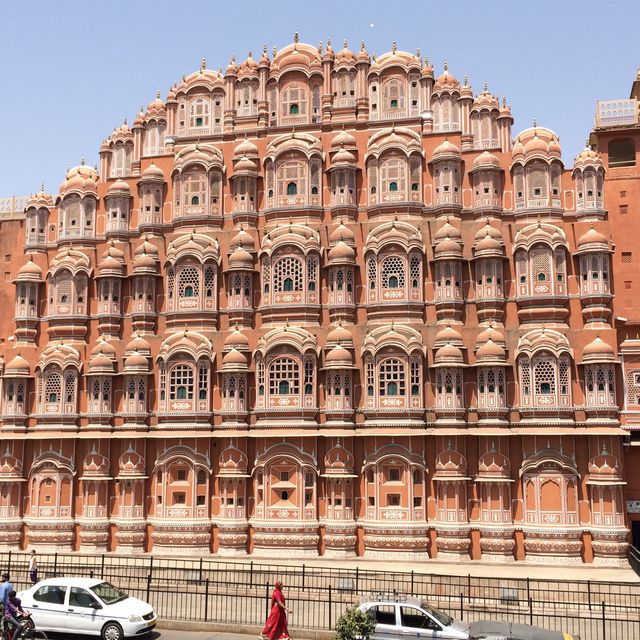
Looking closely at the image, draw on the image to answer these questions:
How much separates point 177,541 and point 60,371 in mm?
11245

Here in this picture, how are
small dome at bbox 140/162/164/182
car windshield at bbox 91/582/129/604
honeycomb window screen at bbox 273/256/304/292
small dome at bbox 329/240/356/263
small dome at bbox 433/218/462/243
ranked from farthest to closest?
small dome at bbox 140/162/164/182 → honeycomb window screen at bbox 273/256/304/292 → small dome at bbox 329/240/356/263 → small dome at bbox 433/218/462/243 → car windshield at bbox 91/582/129/604

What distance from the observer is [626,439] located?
38.4 meters

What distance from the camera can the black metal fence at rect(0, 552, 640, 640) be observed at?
25.6 meters

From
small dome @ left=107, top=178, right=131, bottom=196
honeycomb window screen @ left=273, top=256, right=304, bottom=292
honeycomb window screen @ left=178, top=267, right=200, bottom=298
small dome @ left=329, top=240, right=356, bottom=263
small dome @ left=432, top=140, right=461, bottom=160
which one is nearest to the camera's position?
small dome @ left=329, top=240, right=356, bottom=263

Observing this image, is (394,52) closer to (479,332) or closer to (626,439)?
(479,332)

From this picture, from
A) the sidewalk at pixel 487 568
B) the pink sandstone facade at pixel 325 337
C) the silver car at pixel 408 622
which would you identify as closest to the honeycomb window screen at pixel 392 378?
the pink sandstone facade at pixel 325 337

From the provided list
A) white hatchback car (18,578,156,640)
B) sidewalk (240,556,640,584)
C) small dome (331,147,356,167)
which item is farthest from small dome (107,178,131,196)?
white hatchback car (18,578,156,640)

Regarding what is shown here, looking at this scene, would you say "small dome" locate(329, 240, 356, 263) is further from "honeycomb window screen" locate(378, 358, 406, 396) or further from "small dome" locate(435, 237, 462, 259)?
"honeycomb window screen" locate(378, 358, 406, 396)

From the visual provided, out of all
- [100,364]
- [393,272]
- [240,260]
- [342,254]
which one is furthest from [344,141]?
[100,364]

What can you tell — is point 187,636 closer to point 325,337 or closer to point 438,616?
point 438,616

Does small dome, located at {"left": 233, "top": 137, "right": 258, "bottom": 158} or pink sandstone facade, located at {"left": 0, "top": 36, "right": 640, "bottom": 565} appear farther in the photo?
small dome, located at {"left": 233, "top": 137, "right": 258, "bottom": 158}

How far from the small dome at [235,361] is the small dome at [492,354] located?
38.8 ft

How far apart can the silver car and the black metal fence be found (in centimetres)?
180

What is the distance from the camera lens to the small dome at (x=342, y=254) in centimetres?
4028
